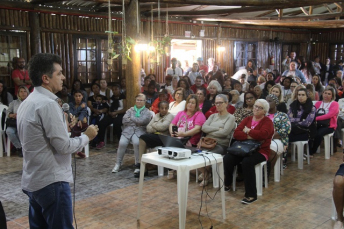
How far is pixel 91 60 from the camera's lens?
378 inches

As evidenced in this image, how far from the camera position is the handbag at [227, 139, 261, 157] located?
14.3 feet

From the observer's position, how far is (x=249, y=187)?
4266 mm

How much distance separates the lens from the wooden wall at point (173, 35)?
27.9 ft

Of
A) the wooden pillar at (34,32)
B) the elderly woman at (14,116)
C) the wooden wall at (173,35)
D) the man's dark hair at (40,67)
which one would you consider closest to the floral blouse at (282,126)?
the wooden wall at (173,35)

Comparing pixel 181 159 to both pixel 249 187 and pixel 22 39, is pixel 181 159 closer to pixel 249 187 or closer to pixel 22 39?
pixel 249 187

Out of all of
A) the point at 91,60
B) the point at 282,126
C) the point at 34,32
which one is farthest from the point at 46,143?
the point at 91,60

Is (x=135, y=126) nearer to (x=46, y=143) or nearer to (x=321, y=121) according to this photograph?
(x=321, y=121)

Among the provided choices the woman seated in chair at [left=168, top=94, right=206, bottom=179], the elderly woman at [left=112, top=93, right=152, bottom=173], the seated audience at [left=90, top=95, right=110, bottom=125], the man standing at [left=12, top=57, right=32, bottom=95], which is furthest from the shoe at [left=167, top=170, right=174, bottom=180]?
the man standing at [left=12, top=57, right=32, bottom=95]

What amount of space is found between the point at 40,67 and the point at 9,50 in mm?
6624

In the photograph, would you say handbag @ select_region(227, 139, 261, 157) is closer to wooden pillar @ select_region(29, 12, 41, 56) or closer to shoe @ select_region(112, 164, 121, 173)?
shoe @ select_region(112, 164, 121, 173)

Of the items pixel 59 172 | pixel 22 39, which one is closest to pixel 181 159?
pixel 59 172

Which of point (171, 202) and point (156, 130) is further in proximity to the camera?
point (156, 130)

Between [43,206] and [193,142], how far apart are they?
3162 millimetres

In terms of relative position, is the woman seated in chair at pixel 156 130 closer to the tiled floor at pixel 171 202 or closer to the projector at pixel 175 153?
the tiled floor at pixel 171 202
